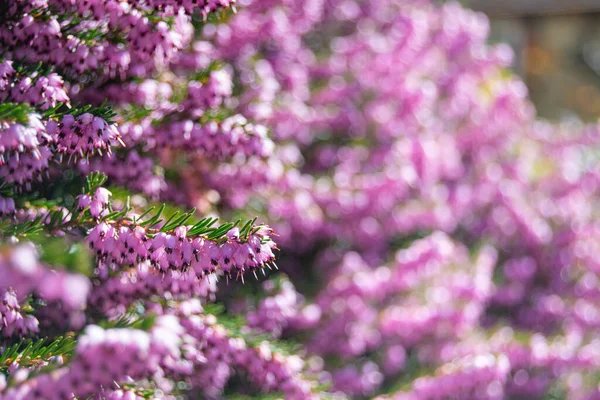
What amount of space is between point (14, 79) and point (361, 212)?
2234 millimetres

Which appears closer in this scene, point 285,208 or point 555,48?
point 285,208

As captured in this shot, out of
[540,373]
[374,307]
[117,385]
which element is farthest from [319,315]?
[117,385]

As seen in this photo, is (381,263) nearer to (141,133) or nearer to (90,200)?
(141,133)

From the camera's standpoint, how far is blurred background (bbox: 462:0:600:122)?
7.87 metres

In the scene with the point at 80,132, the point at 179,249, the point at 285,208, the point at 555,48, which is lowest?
the point at 555,48

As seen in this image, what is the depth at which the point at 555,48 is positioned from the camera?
8117 mm

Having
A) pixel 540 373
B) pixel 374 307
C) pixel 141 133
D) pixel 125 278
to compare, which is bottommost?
pixel 540 373

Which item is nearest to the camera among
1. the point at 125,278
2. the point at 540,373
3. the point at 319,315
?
the point at 125,278

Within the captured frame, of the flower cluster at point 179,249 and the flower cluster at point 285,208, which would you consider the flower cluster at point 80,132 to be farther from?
the flower cluster at point 179,249

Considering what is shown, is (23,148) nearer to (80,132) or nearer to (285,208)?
(80,132)

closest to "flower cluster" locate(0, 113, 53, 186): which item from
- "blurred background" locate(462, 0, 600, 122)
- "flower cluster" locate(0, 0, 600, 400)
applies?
"flower cluster" locate(0, 0, 600, 400)

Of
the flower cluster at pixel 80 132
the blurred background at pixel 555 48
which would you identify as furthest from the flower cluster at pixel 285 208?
the blurred background at pixel 555 48

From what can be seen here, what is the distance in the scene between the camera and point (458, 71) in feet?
15.5

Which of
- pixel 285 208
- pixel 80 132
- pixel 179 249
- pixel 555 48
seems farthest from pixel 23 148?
pixel 555 48
